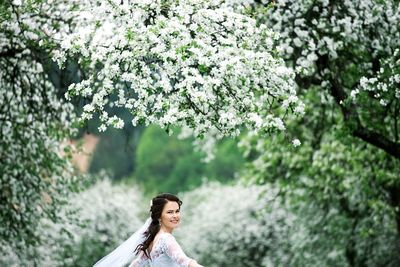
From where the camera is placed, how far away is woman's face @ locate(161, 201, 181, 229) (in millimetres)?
10023

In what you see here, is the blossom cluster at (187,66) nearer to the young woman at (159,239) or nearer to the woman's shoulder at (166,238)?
the young woman at (159,239)

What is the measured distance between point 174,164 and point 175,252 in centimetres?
7467

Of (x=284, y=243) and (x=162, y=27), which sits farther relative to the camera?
(x=284, y=243)

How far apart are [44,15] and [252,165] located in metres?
9.09

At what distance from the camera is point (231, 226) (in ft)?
111

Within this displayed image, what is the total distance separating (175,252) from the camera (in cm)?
962

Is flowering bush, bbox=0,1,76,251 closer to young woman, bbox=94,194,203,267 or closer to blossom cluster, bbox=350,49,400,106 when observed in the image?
young woman, bbox=94,194,203,267

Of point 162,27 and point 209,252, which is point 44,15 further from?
point 209,252

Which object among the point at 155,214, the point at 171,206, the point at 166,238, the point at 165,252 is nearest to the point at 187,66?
the point at 171,206

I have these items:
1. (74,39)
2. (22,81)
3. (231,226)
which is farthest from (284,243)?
(74,39)

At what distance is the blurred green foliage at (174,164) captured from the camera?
3027 inches

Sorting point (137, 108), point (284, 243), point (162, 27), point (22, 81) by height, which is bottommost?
point (137, 108)

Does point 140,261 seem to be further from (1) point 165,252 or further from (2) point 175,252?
(2) point 175,252

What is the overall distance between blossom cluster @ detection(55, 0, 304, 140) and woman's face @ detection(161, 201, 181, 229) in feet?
2.84
